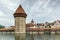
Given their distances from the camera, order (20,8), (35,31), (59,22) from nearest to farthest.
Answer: (20,8) < (35,31) < (59,22)

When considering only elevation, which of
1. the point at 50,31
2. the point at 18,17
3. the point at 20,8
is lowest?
the point at 50,31

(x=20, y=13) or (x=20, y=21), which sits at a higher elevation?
(x=20, y=13)

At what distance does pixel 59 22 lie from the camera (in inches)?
1743

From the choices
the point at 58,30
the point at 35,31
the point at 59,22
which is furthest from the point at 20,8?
the point at 59,22

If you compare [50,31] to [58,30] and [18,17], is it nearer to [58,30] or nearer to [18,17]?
[58,30]

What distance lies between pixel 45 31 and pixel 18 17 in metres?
8.19

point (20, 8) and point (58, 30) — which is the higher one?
point (20, 8)

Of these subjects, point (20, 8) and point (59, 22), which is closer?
point (20, 8)

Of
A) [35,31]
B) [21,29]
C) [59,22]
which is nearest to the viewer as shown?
[21,29]

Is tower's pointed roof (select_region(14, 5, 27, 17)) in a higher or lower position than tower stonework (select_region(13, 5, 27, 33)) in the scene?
higher

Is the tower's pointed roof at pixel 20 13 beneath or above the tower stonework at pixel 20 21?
above

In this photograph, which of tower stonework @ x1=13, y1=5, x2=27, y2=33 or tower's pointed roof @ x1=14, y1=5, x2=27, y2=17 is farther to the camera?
tower's pointed roof @ x1=14, y1=5, x2=27, y2=17

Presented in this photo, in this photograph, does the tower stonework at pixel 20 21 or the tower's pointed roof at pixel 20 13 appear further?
the tower's pointed roof at pixel 20 13

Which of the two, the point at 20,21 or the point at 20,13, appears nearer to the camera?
the point at 20,21
